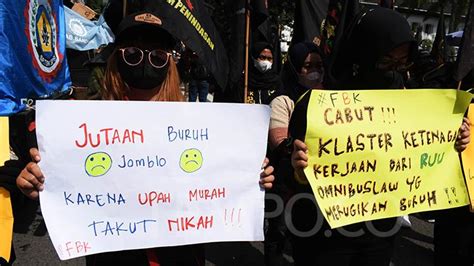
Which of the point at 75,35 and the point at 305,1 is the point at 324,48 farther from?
the point at 75,35

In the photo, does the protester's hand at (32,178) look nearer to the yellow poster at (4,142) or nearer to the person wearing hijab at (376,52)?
the yellow poster at (4,142)

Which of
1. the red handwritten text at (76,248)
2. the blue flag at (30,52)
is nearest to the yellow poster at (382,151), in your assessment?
the red handwritten text at (76,248)

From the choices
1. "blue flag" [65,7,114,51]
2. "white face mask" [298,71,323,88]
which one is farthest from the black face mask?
"blue flag" [65,7,114,51]

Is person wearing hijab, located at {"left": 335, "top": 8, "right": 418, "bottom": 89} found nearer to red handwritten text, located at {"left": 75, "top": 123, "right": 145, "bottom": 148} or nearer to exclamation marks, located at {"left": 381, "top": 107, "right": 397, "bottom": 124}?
exclamation marks, located at {"left": 381, "top": 107, "right": 397, "bottom": 124}

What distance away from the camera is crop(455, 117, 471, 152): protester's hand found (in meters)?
1.95

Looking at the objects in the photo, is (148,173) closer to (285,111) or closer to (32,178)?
(32,178)

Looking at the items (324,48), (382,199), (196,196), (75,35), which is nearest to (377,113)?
(382,199)

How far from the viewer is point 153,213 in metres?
1.59

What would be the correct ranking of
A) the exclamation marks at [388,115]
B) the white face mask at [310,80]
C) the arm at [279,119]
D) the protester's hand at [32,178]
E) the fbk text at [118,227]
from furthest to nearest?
1. the white face mask at [310,80]
2. the arm at [279,119]
3. the exclamation marks at [388,115]
4. the fbk text at [118,227]
5. the protester's hand at [32,178]

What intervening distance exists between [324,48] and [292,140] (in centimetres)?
146

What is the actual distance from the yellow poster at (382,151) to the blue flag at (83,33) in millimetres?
7777

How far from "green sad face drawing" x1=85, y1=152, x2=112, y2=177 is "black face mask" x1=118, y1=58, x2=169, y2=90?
339 millimetres

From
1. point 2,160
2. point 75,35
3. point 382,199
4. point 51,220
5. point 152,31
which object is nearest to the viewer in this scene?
point 51,220

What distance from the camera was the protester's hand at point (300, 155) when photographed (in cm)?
165
